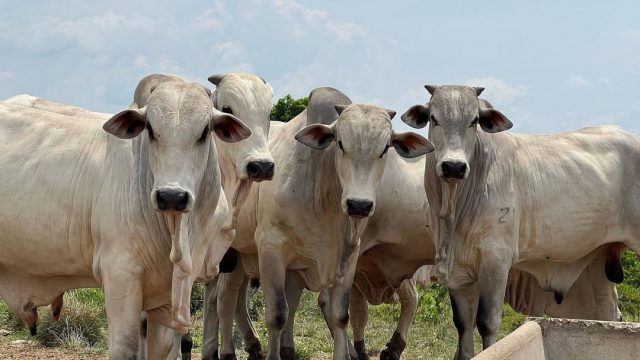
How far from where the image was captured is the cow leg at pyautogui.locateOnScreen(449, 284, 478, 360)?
834 centimetres

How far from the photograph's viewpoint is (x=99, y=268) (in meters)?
6.02

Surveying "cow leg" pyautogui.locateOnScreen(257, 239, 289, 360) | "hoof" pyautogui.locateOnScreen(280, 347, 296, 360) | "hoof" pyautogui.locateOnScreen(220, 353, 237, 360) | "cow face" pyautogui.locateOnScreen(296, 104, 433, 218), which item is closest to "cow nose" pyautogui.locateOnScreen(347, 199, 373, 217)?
"cow face" pyautogui.locateOnScreen(296, 104, 433, 218)

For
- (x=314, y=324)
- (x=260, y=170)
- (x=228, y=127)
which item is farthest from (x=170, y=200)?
(x=314, y=324)

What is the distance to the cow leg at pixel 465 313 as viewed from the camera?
8344 mm

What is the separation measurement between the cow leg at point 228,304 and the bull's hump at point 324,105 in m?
1.68

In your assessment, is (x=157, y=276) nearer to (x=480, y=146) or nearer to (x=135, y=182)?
(x=135, y=182)

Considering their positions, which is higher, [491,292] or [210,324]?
[491,292]

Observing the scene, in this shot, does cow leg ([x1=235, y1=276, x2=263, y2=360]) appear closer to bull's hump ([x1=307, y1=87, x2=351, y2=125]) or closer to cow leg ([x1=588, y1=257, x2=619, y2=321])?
bull's hump ([x1=307, y1=87, x2=351, y2=125])

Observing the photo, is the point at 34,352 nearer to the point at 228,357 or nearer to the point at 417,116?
the point at 228,357

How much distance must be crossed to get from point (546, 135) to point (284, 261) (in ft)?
8.04

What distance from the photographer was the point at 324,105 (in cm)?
832

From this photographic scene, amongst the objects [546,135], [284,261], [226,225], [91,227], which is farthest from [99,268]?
[546,135]

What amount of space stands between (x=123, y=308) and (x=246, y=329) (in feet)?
11.9

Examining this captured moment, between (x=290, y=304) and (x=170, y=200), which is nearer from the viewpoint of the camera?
(x=170, y=200)
